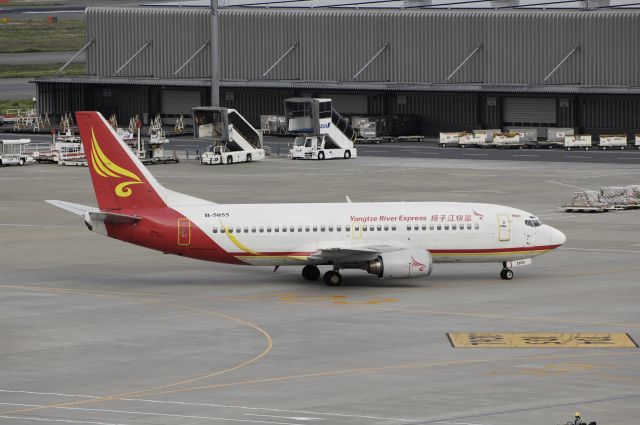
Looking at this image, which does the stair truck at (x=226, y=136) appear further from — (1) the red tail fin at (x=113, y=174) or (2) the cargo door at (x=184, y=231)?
(2) the cargo door at (x=184, y=231)

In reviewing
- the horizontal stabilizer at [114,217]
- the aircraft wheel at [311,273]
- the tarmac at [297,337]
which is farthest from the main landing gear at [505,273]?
the horizontal stabilizer at [114,217]

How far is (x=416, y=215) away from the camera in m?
66.6

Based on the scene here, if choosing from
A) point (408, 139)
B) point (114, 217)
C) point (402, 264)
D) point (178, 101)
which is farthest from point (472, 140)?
point (114, 217)

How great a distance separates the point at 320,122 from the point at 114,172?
7428cm

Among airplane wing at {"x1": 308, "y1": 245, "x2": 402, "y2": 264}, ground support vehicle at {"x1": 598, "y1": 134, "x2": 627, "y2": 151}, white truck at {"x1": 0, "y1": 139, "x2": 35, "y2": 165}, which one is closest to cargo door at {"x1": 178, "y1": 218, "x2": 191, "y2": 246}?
airplane wing at {"x1": 308, "y1": 245, "x2": 402, "y2": 264}

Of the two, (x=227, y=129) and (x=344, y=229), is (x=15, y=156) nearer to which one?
(x=227, y=129)

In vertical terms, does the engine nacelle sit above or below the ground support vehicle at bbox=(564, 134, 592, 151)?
below

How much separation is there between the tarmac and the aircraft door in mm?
2247

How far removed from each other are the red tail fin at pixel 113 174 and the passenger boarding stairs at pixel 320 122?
2901 inches

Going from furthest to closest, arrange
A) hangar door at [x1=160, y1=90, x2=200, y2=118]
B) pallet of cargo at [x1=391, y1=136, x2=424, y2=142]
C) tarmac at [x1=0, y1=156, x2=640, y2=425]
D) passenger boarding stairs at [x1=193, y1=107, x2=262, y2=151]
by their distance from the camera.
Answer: hangar door at [x1=160, y1=90, x2=200, y2=118]
pallet of cargo at [x1=391, y1=136, x2=424, y2=142]
passenger boarding stairs at [x1=193, y1=107, x2=262, y2=151]
tarmac at [x1=0, y1=156, x2=640, y2=425]

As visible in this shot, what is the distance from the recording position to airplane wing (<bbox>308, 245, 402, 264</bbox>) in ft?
214

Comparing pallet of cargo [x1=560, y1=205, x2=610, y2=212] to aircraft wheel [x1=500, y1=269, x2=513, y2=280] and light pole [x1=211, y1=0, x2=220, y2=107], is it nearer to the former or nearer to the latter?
aircraft wheel [x1=500, y1=269, x2=513, y2=280]

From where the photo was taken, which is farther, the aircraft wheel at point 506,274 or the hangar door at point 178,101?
the hangar door at point 178,101

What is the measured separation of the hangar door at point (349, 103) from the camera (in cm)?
16300
